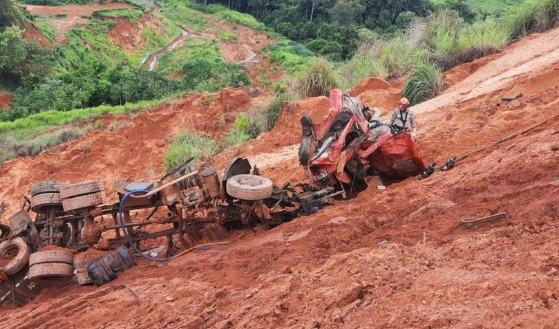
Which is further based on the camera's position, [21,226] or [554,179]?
[21,226]

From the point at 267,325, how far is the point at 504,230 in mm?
2112

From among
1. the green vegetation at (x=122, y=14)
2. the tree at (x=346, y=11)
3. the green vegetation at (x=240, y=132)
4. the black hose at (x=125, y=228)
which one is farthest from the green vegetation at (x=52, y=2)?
the black hose at (x=125, y=228)

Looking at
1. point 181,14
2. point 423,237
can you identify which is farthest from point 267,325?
point 181,14

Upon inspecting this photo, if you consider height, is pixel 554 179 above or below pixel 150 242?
above

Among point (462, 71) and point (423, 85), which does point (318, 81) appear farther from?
point (462, 71)

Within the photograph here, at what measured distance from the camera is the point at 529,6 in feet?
53.9

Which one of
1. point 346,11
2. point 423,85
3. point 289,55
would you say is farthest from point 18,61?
point 423,85

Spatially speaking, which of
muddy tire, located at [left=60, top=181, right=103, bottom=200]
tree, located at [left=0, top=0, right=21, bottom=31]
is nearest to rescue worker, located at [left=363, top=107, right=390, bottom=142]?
muddy tire, located at [left=60, top=181, right=103, bottom=200]

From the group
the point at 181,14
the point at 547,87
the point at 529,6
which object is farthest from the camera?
the point at 181,14

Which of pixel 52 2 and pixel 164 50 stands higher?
pixel 52 2

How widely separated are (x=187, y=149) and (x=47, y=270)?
838cm

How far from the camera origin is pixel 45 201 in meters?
6.91

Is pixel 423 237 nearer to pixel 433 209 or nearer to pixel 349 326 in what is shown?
pixel 433 209

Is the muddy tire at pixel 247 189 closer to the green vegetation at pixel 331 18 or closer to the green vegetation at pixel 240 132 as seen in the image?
the green vegetation at pixel 240 132
